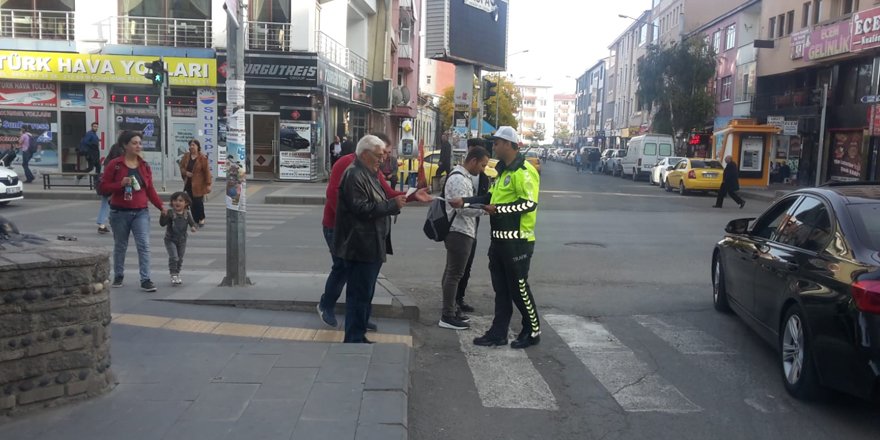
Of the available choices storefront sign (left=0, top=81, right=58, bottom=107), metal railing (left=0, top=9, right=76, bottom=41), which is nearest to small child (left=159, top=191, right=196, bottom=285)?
storefront sign (left=0, top=81, right=58, bottom=107)

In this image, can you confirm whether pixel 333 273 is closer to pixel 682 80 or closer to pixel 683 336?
pixel 683 336

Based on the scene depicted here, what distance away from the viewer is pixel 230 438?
4.09 metres

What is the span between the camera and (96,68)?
25578 mm

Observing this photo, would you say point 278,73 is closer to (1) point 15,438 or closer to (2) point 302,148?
(2) point 302,148

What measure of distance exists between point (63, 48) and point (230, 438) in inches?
995

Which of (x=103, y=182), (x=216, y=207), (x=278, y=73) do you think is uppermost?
(x=278, y=73)

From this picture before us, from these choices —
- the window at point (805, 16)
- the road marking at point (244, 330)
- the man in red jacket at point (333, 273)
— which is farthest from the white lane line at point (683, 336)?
the window at point (805, 16)

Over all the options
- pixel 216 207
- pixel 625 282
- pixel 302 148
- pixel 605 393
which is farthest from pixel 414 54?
pixel 605 393

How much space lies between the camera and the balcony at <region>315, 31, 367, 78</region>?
27.6m

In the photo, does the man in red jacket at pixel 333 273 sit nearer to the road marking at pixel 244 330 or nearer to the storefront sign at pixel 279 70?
the road marking at pixel 244 330

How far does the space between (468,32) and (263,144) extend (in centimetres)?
848

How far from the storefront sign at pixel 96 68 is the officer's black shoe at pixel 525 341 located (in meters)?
21.8

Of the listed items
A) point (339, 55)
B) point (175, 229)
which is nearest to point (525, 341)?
point (175, 229)

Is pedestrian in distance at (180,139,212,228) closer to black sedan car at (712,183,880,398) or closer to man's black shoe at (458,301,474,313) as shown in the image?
man's black shoe at (458,301,474,313)
